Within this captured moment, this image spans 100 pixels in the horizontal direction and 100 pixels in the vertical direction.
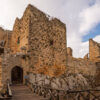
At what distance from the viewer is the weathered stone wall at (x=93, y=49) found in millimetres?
23688

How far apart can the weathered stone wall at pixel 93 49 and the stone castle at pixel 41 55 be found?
4228 mm

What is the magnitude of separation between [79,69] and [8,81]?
1046cm

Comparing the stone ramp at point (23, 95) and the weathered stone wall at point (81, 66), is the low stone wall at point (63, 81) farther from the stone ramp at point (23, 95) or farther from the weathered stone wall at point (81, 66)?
the stone ramp at point (23, 95)

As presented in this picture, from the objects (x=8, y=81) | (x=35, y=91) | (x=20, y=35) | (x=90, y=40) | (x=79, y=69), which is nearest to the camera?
(x=35, y=91)

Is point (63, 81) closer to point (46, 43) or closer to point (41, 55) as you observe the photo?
point (41, 55)

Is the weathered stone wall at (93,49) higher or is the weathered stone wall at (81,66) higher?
the weathered stone wall at (93,49)

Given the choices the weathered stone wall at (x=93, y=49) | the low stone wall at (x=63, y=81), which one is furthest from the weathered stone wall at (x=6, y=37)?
the weathered stone wall at (x=93, y=49)

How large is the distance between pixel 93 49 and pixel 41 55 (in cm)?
1177

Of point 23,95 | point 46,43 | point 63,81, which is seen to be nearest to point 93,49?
point 63,81

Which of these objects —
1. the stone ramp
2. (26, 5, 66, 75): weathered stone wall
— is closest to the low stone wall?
(26, 5, 66, 75): weathered stone wall

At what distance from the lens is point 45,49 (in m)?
16.1

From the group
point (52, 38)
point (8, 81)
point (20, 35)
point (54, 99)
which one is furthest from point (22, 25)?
point (54, 99)

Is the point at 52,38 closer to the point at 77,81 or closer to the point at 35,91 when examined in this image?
the point at 77,81

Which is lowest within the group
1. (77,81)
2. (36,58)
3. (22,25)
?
(77,81)
